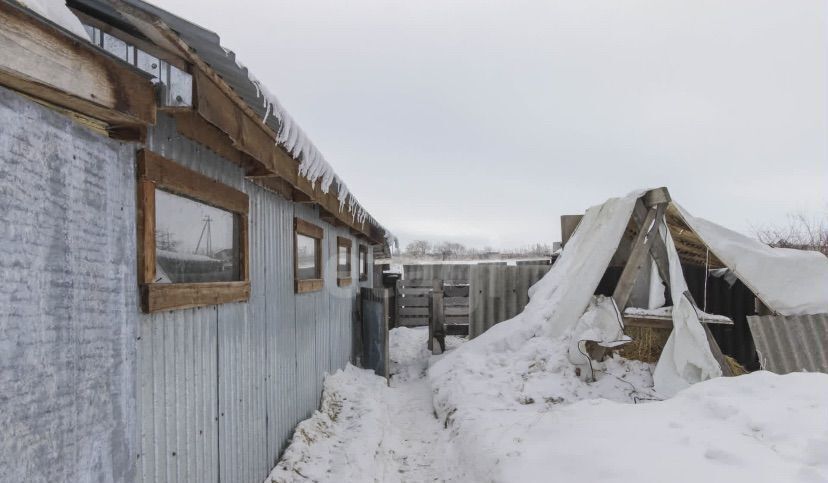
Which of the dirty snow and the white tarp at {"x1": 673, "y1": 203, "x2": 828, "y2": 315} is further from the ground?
the white tarp at {"x1": 673, "y1": 203, "x2": 828, "y2": 315}

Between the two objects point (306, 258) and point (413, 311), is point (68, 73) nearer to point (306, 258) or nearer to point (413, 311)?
point (306, 258)

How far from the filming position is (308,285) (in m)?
5.96

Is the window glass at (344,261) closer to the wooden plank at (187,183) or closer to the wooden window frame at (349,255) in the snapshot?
the wooden window frame at (349,255)

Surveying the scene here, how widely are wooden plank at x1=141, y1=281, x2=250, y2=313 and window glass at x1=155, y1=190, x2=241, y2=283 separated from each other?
0.31 ft

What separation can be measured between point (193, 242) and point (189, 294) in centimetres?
44

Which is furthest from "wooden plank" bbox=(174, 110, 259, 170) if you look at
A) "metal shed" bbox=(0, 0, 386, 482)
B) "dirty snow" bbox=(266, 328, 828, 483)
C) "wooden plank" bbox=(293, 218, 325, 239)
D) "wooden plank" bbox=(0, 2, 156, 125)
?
"dirty snow" bbox=(266, 328, 828, 483)

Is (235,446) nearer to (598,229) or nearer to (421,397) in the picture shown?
(421,397)

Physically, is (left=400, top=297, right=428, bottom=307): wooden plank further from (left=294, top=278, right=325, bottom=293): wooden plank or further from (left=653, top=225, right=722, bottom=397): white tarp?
(left=653, top=225, right=722, bottom=397): white tarp

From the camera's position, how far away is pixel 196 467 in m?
2.99

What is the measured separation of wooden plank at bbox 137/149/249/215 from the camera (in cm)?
246

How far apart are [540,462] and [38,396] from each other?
3.50 meters

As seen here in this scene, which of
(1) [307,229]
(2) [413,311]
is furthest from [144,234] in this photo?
(2) [413,311]

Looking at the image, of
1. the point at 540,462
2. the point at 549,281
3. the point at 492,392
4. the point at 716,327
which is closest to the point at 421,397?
the point at 492,392

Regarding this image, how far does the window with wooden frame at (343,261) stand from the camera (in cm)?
838
